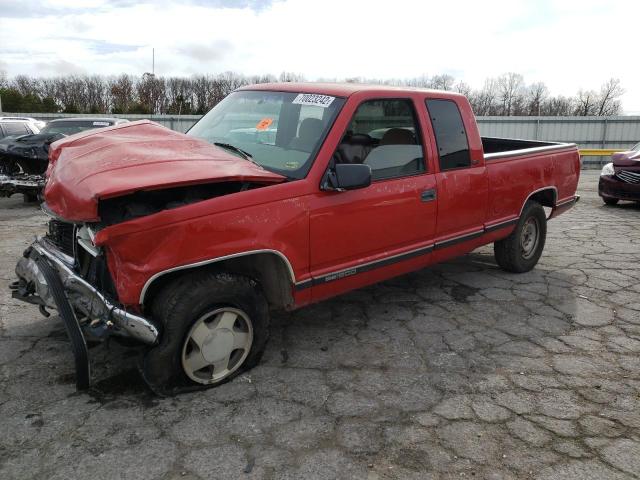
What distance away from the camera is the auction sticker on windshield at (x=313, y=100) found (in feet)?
12.4

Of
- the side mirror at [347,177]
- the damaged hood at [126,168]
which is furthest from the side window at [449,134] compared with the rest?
the damaged hood at [126,168]

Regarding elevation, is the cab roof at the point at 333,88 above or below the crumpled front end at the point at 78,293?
above

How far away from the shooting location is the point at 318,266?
11.6 feet

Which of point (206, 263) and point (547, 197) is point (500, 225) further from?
point (206, 263)

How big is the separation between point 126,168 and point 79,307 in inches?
33.6

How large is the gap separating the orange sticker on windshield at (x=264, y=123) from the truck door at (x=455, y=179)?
1329 mm

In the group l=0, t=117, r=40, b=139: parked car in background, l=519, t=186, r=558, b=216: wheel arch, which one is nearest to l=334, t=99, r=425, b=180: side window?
l=519, t=186, r=558, b=216: wheel arch

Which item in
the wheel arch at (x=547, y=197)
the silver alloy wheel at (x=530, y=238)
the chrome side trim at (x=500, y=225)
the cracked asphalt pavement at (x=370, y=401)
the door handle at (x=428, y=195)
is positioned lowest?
the cracked asphalt pavement at (x=370, y=401)

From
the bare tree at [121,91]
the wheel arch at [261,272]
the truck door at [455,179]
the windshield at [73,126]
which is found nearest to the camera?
the wheel arch at [261,272]

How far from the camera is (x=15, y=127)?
468 inches

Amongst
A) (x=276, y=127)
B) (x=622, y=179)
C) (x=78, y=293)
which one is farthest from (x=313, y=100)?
(x=622, y=179)

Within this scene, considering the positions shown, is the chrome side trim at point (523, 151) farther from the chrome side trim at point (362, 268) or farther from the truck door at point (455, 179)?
the chrome side trim at point (362, 268)

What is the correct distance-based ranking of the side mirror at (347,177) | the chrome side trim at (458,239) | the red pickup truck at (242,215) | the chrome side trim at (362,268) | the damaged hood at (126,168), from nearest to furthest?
the damaged hood at (126,168) → the red pickup truck at (242,215) → the side mirror at (347,177) → the chrome side trim at (362,268) → the chrome side trim at (458,239)

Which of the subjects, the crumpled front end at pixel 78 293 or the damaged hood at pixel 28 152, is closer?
the crumpled front end at pixel 78 293
